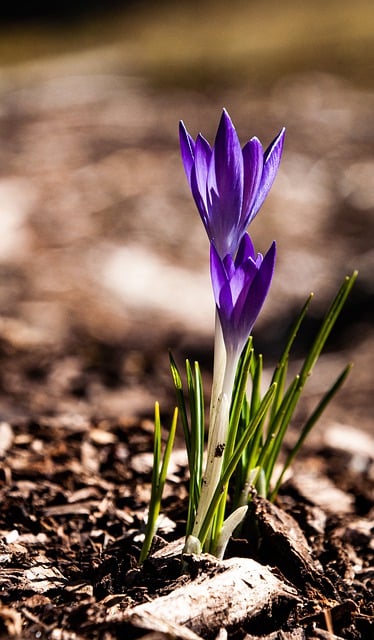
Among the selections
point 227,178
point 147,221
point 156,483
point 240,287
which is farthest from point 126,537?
point 147,221

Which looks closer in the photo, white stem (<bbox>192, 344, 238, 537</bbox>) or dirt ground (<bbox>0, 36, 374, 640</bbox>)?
white stem (<bbox>192, 344, 238, 537</bbox>)

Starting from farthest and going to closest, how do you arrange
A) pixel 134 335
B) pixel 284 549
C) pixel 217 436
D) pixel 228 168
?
pixel 134 335 < pixel 284 549 < pixel 217 436 < pixel 228 168

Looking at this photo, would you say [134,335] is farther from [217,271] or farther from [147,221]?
[217,271]

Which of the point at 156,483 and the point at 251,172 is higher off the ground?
the point at 251,172

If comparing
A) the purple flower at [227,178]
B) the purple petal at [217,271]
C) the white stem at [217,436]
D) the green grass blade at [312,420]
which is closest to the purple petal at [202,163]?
the purple flower at [227,178]

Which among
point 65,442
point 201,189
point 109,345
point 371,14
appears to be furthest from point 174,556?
point 371,14

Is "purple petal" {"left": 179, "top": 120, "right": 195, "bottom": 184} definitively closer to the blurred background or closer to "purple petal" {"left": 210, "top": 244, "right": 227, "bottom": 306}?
"purple petal" {"left": 210, "top": 244, "right": 227, "bottom": 306}

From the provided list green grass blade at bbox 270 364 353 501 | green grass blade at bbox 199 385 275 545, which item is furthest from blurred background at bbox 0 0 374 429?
green grass blade at bbox 199 385 275 545
